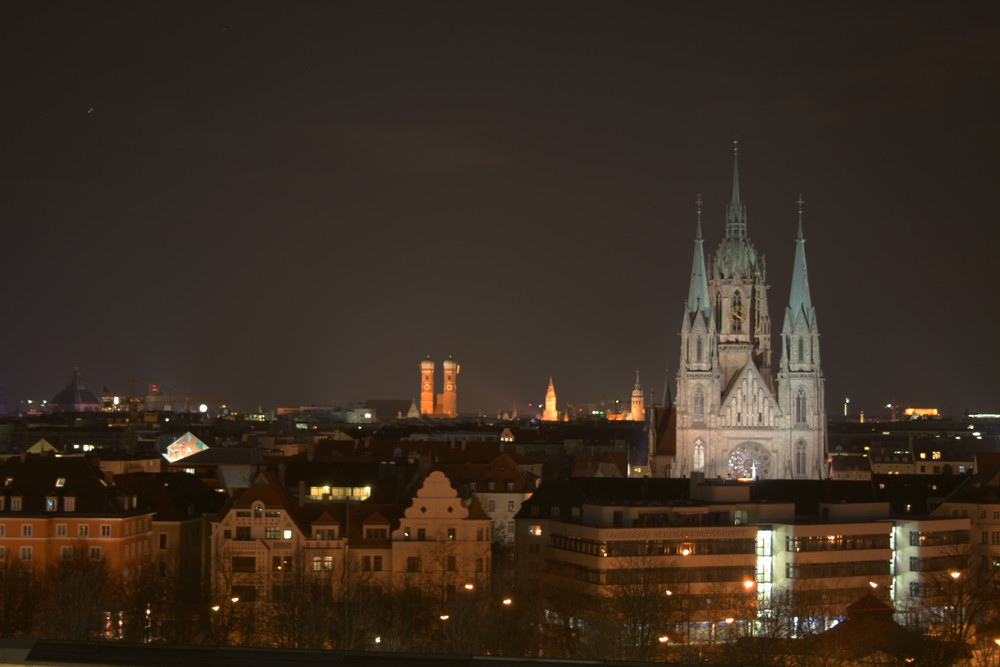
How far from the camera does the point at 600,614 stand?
237ft

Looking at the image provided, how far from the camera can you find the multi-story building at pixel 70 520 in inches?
3349

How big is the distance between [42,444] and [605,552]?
8514 centimetres

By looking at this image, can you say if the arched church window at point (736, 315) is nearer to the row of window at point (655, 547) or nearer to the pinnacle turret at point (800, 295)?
the pinnacle turret at point (800, 295)

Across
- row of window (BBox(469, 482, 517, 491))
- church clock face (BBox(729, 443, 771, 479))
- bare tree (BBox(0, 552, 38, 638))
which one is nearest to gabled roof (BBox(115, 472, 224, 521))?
bare tree (BBox(0, 552, 38, 638))

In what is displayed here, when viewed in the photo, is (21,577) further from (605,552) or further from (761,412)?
(761,412)

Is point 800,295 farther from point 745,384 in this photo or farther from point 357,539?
point 357,539

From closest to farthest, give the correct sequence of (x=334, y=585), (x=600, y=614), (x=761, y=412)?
(x=600, y=614) → (x=334, y=585) → (x=761, y=412)

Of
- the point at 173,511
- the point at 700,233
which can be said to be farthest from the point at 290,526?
the point at 700,233

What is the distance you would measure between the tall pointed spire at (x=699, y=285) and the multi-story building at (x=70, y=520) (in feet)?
236

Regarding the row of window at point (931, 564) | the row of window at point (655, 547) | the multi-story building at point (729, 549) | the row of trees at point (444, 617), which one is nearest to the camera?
the row of trees at point (444, 617)

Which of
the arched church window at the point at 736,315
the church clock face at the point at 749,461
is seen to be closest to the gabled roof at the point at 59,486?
the church clock face at the point at 749,461

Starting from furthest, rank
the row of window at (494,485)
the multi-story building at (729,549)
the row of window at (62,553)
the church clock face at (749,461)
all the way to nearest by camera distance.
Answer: the church clock face at (749,461)
the row of window at (494,485)
the row of window at (62,553)
the multi-story building at (729,549)

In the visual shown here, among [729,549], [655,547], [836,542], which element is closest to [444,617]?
[655,547]

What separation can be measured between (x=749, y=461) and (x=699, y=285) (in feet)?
55.8
